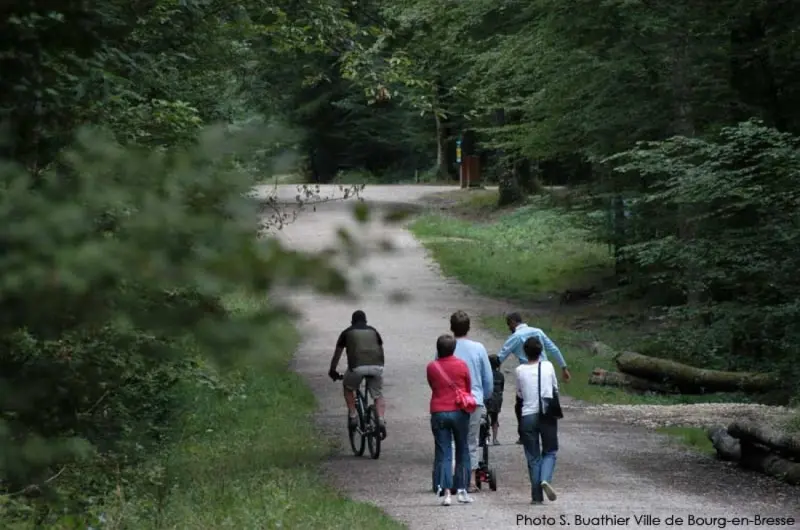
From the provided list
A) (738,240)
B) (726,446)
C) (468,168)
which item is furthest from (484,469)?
(468,168)

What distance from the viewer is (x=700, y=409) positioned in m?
18.5

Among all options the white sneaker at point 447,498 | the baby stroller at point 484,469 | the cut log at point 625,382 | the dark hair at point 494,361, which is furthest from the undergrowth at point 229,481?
the cut log at point 625,382

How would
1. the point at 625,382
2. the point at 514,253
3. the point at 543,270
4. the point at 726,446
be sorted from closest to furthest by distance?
the point at 726,446, the point at 625,382, the point at 543,270, the point at 514,253

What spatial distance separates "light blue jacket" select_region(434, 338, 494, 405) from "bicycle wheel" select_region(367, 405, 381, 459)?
290cm

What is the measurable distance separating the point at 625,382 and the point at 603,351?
11.2 ft

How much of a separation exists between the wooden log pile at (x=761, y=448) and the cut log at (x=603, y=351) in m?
9.51

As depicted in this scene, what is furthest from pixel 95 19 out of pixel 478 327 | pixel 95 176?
pixel 478 327

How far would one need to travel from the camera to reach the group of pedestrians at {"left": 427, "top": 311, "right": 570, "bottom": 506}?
11.7 metres

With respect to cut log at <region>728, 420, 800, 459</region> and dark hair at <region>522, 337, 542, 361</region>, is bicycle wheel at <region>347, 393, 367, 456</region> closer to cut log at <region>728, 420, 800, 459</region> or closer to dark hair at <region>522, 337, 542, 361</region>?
dark hair at <region>522, 337, 542, 361</region>

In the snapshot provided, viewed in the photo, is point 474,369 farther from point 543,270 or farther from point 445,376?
Result: point 543,270

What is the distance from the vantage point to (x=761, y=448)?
1411cm

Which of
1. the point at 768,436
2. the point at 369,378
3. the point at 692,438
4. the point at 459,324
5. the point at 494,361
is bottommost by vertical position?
the point at 692,438

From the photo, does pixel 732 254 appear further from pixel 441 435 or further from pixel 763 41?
pixel 441 435

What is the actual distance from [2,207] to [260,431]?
14017 millimetres
